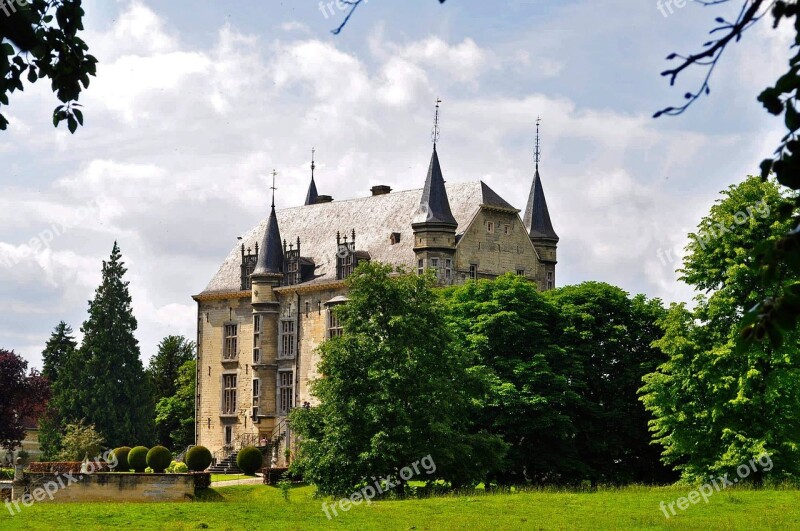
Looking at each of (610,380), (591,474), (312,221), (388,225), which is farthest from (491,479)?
(312,221)

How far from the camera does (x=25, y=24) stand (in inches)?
385

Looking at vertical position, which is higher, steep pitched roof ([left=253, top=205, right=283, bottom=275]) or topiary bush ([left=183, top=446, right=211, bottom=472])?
steep pitched roof ([left=253, top=205, right=283, bottom=275])

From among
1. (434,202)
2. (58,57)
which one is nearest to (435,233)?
(434,202)

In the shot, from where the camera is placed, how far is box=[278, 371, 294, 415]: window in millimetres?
69062

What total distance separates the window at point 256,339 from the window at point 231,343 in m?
2.31

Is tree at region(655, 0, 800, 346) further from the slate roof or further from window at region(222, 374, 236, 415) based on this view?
window at region(222, 374, 236, 415)

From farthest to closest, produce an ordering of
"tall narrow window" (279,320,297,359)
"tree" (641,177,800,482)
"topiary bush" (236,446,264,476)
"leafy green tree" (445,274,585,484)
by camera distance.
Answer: "tall narrow window" (279,320,297,359) → "topiary bush" (236,446,264,476) → "leafy green tree" (445,274,585,484) → "tree" (641,177,800,482)

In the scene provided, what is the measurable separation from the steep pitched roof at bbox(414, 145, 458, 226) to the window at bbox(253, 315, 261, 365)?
1189 centimetres

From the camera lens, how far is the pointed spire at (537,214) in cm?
6825

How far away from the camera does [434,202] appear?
209 feet

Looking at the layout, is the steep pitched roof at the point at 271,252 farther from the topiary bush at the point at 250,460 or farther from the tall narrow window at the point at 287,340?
the topiary bush at the point at 250,460

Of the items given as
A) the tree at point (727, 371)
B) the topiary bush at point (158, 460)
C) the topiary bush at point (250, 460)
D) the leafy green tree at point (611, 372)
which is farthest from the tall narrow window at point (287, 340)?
the tree at point (727, 371)

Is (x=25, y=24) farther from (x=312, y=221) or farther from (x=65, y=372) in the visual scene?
(x=65, y=372)

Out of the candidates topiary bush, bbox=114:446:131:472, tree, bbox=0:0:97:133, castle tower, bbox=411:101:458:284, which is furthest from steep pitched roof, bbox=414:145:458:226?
tree, bbox=0:0:97:133
